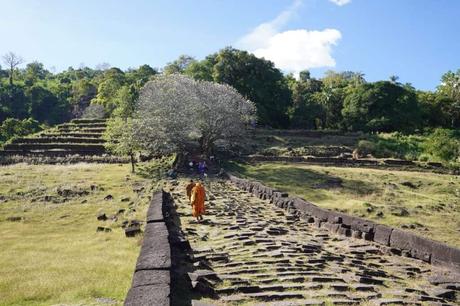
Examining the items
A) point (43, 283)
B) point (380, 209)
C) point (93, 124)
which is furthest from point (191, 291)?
point (93, 124)

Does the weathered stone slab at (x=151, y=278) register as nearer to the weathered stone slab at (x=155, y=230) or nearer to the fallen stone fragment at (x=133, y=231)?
the weathered stone slab at (x=155, y=230)

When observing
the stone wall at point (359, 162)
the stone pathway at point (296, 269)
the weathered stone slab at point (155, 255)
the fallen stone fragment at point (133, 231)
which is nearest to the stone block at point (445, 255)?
the stone pathway at point (296, 269)

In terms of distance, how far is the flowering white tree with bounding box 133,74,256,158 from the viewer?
35062 millimetres

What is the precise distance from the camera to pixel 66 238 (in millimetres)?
14922

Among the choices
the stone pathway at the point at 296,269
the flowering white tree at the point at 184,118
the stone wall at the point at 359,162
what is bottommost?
the stone wall at the point at 359,162

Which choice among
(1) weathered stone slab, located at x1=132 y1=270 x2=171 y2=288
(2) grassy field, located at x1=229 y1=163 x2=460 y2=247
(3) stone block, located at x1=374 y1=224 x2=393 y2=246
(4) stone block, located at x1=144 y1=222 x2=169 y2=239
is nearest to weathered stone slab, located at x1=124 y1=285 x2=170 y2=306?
(1) weathered stone slab, located at x1=132 y1=270 x2=171 y2=288

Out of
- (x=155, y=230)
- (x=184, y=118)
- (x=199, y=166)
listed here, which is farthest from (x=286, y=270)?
(x=184, y=118)

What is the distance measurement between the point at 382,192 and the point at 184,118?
49.9ft

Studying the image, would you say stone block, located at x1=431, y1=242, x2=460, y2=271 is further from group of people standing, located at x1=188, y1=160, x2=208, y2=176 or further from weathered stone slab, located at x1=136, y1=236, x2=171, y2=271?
group of people standing, located at x1=188, y1=160, x2=208, y2=176

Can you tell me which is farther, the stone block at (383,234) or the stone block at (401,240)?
the stone block at (383,234)

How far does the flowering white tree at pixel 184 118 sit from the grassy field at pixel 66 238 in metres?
3.85

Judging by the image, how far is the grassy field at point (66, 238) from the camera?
8070 millimetres

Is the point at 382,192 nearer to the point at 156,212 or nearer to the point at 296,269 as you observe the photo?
the point at 156,212

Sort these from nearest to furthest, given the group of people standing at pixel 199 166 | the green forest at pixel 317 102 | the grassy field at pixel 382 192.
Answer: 1. the grassy field at pixel 382 192
2. the group of people standing at pixel 199 166
3. the green forest at pixel 317 102
